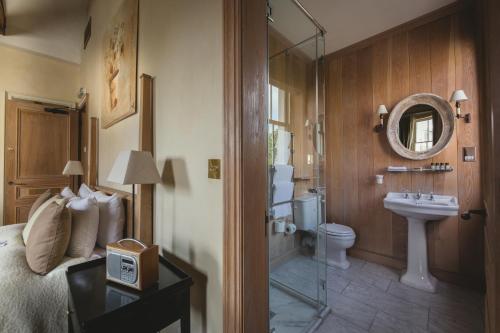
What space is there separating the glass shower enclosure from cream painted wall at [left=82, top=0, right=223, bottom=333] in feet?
2.57

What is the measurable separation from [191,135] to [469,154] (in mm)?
2631

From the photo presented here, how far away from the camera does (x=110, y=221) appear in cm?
165

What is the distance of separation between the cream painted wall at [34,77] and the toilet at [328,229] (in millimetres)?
4630

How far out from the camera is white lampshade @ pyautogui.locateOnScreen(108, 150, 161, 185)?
3.88 ft

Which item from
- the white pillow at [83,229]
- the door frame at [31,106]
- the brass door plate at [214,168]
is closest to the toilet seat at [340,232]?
the brass door plate at [214,168]

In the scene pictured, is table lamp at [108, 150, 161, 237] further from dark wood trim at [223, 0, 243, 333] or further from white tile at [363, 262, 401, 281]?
white tile at [363, 262, 401, 281]

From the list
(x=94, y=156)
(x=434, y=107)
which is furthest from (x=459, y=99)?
(x=94, y=156)

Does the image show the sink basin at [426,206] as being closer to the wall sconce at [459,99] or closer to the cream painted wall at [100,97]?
the wall sconce at [459,99]

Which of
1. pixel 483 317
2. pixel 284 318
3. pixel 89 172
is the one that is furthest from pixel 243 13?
pixel 89 172

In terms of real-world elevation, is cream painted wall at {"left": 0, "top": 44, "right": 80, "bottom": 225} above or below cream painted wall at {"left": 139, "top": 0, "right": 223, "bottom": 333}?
above

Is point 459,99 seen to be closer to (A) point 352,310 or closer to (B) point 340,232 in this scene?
(B) point 340,232

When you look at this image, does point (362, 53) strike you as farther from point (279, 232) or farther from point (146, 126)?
point (146, 126)

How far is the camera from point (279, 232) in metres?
2.03

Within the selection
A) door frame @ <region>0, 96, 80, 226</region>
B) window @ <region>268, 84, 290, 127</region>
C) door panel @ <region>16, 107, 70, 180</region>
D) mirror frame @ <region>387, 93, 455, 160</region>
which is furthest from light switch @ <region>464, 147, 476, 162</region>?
door panel @ <region>16, 107, 70, 180</region>
